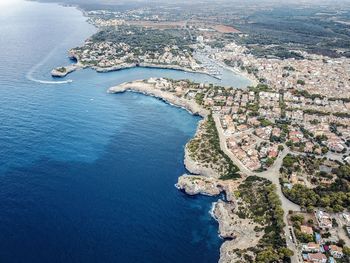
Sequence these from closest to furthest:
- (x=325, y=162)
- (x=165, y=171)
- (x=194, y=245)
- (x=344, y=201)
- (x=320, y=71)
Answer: (x=194, y=245) → (x=344, y=201) → (x=165, y=171) → (x=325, y=162) → (x=320, y=71)

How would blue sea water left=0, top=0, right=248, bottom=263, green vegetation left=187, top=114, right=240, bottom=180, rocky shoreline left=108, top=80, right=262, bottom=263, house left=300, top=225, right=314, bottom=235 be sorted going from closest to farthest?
blue sea water left=0, top=0, right=248, bottom=263 → rocky shoreline left=108, top=80, right=262, bottom=263 → house left=300, top=225, right=314, bottom=235 → green vegetation left=187, top=114, right=240, bottom=180

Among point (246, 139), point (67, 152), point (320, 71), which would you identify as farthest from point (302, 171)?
point (320, 71)

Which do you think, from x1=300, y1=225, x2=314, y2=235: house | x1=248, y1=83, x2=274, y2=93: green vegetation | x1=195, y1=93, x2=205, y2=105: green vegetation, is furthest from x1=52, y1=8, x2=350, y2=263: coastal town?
x1=248, y1=83, x2=274, y2=93: green vegetation

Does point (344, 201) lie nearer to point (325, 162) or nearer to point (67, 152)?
point (325, 162)

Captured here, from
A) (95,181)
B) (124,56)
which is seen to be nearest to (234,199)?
(95,181)

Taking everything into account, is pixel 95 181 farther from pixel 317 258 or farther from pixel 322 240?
pixel 322 240

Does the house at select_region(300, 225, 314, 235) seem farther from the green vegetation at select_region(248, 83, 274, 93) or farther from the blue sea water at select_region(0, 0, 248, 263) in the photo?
the green vegetation at select_region(248, 83, 274, 93)
